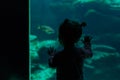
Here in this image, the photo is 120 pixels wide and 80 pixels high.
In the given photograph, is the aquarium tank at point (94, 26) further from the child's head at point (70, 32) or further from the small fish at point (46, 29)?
the child's head at point (70, 32)

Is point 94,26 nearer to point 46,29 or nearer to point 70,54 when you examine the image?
point 46,29

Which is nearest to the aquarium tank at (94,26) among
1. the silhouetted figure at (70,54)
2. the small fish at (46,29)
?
the small fish at (46,29)

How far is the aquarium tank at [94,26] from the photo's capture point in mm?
6047

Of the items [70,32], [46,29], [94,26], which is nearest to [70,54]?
[70,32]

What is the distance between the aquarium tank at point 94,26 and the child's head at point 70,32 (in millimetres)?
3935

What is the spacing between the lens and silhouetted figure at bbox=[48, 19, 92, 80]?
177 centimetres

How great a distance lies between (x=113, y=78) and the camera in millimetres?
6383

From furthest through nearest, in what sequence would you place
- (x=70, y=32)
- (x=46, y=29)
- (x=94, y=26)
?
(x=94, y=26) → (x=46, y=29) → (x=70, y=32)

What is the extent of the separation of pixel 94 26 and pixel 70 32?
187 inches

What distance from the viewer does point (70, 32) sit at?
5.81 ft

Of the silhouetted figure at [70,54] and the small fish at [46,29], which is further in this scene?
the small fish at [46,29]

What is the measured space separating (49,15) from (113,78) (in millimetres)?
2196
